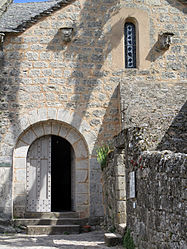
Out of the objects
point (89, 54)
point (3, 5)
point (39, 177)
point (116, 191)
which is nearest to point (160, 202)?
point (116, 191)

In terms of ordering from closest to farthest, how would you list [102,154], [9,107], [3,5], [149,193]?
[149,193], [102,154], [9,107], [3,5]

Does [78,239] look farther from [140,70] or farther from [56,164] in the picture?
[56,164]

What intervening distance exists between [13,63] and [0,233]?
4060 millimetres

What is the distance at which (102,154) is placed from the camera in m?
9.48

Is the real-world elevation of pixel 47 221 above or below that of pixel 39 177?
below

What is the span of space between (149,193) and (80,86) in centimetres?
522

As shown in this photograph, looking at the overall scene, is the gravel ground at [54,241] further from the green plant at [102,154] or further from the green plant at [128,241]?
the green plant at [102,154]

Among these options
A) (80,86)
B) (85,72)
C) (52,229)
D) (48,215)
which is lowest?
(52,229)

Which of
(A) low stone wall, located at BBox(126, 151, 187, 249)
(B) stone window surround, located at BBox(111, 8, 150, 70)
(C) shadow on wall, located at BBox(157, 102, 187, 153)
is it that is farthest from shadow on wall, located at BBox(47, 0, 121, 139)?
(A) low stone wall, located at BBox(126, 151, 187, 249)

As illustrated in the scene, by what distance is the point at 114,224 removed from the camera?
7945 mm

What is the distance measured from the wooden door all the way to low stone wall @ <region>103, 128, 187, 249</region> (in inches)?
93.6

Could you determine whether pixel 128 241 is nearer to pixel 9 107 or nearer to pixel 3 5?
pixel 9 107

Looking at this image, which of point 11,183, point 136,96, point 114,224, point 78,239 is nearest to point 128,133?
point 114,224

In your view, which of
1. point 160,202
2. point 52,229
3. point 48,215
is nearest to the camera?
point 160,202
